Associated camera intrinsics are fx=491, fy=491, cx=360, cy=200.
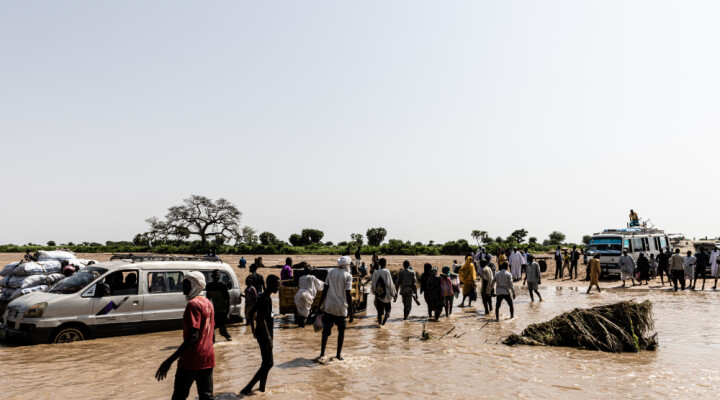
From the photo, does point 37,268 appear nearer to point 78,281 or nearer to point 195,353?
point 78,281

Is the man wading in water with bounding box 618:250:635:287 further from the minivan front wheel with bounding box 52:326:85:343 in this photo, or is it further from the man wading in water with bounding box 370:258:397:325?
the minivan front wheel with bounding box 52:326:85:343

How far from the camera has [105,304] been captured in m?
9.98

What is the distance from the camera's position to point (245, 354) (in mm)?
9102

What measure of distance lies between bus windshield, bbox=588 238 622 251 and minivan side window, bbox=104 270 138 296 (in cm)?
2355

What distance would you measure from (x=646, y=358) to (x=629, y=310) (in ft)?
3.54

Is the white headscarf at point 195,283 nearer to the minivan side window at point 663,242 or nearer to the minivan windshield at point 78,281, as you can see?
the minivan windshield at point 78,281

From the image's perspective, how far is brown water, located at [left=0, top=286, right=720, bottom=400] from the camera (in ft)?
22.4

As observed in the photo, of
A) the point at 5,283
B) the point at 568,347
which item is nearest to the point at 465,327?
the point at 568,347

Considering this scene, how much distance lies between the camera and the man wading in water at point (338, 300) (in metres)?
8.34

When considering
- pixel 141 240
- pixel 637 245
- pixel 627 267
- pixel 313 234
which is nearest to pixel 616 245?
pixel 637 245

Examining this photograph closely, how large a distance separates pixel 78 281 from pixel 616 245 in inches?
971

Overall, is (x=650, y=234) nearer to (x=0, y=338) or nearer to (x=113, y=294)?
(x=113, y=294)

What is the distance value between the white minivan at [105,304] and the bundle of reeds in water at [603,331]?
737 cm

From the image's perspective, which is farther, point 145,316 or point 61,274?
point 61,274
